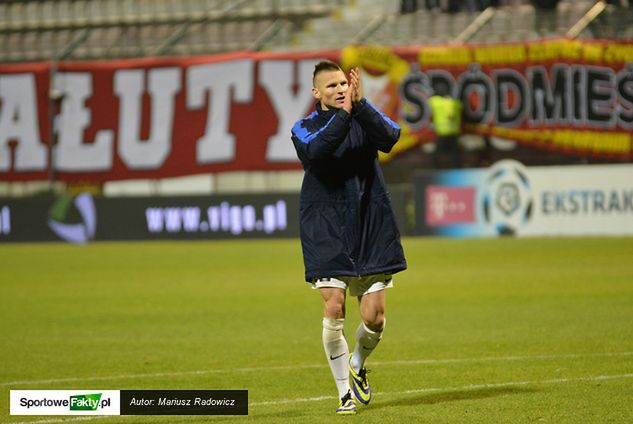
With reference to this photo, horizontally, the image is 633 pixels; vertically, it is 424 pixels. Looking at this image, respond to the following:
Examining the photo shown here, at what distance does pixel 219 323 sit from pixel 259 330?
878 mm

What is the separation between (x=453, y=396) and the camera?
8.20m

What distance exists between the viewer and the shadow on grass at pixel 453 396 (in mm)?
7980

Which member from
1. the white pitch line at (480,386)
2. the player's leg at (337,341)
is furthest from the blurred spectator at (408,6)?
the player's leg at (337,341)

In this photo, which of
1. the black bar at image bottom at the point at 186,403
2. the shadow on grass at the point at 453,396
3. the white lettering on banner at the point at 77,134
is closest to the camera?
the black bar at image bottom at the point at 186,403

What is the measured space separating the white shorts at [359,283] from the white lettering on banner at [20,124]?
26578 millimetres

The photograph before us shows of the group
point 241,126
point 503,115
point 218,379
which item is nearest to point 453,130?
point 503,115

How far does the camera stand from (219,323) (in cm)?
1355

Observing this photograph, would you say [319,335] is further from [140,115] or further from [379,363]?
[140,115]

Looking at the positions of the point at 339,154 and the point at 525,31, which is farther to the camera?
the point at 525,31

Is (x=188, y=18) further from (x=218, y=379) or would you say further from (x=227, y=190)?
(x=218, y=379)

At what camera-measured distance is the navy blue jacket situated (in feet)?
24.6

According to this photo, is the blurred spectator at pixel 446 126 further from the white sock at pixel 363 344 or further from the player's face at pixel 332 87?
the player's face at pixel 332 87

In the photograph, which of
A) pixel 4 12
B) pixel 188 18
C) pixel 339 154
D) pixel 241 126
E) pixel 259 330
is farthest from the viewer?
pixel 4 12

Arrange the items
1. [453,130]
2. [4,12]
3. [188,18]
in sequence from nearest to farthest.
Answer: [453,130], [188,18], [4,12]
